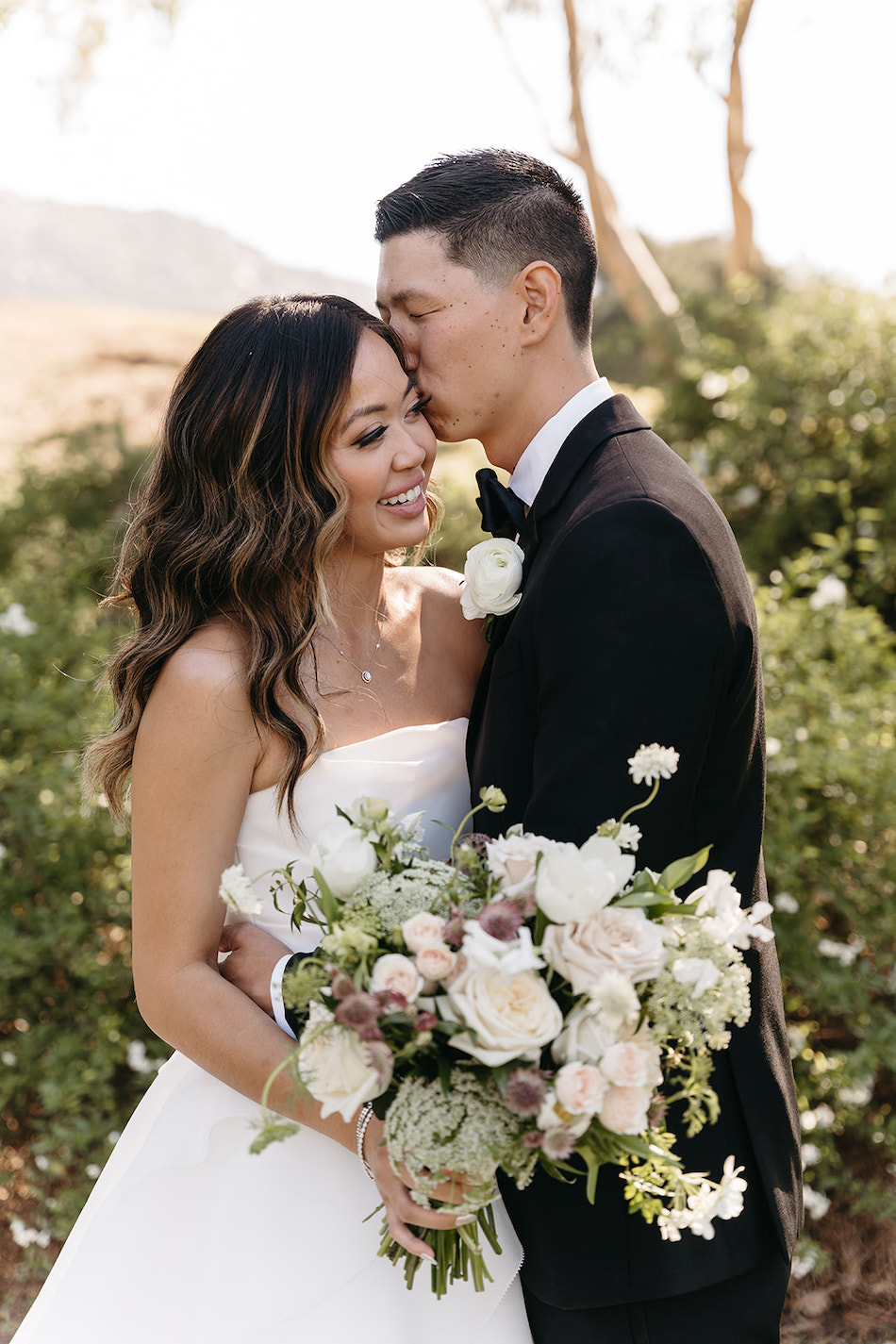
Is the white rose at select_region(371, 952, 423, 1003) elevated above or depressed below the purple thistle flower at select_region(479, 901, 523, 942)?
below

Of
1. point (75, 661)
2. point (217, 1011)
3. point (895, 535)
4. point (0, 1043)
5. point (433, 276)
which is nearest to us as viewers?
point (217, 1011)

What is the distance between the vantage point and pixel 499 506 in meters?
2.55

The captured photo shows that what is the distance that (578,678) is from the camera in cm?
187

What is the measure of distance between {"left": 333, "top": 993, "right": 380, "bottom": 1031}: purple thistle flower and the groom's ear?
63.6 inches

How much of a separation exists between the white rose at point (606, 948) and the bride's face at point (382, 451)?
134 centimetres

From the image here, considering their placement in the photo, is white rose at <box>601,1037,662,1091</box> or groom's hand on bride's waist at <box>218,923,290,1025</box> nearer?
white rose at <box>601,1037,662,1091</box>

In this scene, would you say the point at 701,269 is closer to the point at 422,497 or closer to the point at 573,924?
the point at 422,497

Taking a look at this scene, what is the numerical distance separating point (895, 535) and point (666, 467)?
5.06 meters

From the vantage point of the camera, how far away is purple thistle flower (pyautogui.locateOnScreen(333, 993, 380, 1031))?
1.48 metres

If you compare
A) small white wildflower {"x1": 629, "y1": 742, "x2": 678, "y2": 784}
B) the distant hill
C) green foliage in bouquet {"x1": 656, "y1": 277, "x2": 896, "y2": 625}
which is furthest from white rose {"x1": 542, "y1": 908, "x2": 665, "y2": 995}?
the distant hill

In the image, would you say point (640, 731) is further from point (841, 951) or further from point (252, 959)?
point (841, 951)

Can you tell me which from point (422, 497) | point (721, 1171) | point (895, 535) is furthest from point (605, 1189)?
point (895, 535)

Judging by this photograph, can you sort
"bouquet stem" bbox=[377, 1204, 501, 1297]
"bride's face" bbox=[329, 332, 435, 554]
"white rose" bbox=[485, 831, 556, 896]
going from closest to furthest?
"white rose" bbox=[485, 831, 556, 896], "bouquet stem" bbox=[377, 1204, 501, 1297], "bride's face" bbox=[329, 332, 435, 554]

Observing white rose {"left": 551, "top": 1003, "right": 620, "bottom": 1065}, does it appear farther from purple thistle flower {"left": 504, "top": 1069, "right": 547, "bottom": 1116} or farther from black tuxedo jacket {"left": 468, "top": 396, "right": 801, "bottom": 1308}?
black tuxedo jacket {"left": 468, "top": 396, "right": 801, "bottom": 1308}
